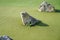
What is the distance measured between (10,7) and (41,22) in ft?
4.87

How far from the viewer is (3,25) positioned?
386 cm

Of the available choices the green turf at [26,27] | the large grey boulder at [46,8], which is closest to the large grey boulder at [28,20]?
the green turf at [26,27]

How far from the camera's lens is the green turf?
3.43 metres

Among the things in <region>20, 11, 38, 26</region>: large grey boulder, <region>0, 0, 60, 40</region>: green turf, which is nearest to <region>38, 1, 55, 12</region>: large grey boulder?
<region>0, 0, 60, 40</region>: green turf

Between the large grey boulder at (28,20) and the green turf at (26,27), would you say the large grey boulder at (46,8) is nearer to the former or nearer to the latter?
the green turf at (26,27)

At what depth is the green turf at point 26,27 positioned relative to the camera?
343cm

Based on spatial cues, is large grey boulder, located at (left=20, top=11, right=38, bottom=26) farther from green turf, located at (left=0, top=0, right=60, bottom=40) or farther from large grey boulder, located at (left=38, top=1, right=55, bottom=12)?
large grey boulder, located at (left=38, top=1, right=55, bottom=12)

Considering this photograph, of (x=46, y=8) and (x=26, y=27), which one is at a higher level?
(x=46, y=8)

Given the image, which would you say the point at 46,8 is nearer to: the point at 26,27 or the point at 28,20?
the point at 28,20

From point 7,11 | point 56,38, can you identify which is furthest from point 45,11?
point 56,38

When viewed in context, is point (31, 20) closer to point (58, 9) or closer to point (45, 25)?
point (45, 25)

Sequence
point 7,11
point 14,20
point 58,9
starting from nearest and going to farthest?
point 14,20
point 7,11
point 58,9

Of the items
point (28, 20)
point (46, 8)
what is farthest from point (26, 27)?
point (46, 8)

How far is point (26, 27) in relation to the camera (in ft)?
12.3
